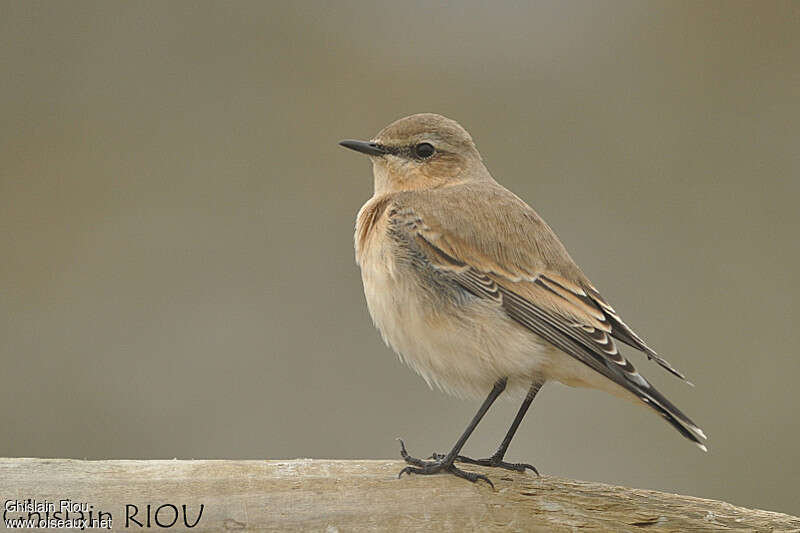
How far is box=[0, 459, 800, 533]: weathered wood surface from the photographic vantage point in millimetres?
3020

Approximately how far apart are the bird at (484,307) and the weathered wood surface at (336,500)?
289 millimetres

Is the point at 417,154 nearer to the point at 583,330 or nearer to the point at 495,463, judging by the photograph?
the point at 583,330

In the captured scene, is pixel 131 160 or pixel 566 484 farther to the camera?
pixel 131 160

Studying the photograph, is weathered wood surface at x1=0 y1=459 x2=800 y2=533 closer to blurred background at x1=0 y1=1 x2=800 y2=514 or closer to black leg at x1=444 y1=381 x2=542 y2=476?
black leg at x1=444 y1=381 x2=542 y2=476

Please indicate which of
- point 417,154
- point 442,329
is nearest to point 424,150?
point 417,154

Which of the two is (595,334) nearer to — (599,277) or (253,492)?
(253,492)

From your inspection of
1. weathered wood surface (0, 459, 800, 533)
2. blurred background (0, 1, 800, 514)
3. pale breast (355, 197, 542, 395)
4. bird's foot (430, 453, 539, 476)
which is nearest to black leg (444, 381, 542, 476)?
bird's foot (430, 453, 539, 476)

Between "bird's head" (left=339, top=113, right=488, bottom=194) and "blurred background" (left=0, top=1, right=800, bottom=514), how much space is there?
1794 millimetres

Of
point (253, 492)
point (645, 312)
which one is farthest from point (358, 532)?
point (645, 312)

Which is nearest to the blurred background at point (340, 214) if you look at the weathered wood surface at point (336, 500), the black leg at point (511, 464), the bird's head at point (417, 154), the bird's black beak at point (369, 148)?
the black leg at point (511, 464)

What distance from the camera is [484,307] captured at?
3.90m

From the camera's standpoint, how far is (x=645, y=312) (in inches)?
257

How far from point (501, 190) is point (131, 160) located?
150 inches

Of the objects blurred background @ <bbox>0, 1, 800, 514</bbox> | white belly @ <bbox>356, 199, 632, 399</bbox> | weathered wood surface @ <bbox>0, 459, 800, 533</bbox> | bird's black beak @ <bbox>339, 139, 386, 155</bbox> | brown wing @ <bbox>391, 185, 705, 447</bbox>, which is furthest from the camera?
blurred background @ <bbox>0, 1, 800, 514</bbox>
